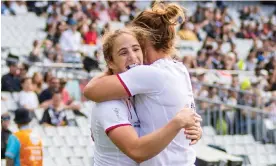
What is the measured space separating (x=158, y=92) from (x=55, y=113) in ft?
25.3

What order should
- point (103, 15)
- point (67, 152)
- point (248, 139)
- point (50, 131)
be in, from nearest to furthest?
point (67, 152) < point (50, 131) < point (248, 139) < point (103, 15)

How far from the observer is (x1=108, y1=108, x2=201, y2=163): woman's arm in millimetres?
3676

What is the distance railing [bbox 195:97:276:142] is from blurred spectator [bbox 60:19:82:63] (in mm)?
3034

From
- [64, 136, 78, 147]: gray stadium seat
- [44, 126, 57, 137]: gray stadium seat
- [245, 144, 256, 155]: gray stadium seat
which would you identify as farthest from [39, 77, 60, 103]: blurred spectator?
[245, 144, 256, 155]: gray stadium seat

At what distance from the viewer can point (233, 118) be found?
→ 1329 cm

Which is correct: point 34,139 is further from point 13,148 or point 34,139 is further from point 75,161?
point 75,161

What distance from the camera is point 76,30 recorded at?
1703cm

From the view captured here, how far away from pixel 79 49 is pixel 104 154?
40.1 ft

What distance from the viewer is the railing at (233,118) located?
42.9ft

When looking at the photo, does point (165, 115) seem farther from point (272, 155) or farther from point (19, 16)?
point (19, 16)

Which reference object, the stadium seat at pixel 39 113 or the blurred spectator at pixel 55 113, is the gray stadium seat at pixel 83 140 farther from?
the stadium seat at pixel 39 113

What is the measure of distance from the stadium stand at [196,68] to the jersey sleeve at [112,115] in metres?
3.50

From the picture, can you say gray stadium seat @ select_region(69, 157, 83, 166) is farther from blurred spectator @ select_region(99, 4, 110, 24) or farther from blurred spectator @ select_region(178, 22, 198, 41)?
blurred spectator @ select_region(178, 22, 198, 41)

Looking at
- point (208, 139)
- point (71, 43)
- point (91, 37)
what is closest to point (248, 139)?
point (208, 139)
